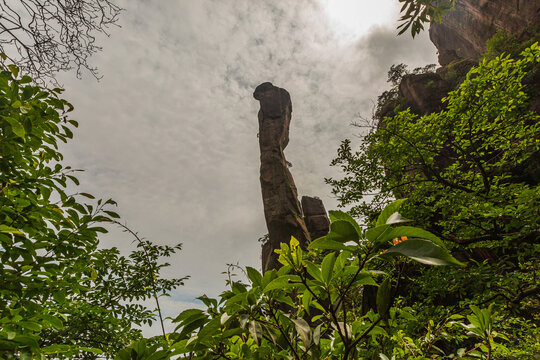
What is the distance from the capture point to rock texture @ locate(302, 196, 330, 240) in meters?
24.5

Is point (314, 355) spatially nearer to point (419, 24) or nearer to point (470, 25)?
point (419, 24)

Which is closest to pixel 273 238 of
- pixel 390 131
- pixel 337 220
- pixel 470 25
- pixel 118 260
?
pixel 390 131

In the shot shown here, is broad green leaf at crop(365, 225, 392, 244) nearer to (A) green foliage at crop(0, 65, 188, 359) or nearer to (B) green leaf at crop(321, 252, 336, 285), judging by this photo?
(B) green leaf at crop(321, 252, 336, 285)

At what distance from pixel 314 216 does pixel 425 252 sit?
25.9 m

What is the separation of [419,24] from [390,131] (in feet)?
12.6

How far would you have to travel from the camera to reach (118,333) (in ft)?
9.94

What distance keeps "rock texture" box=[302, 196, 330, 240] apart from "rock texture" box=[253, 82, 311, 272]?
1598 mm

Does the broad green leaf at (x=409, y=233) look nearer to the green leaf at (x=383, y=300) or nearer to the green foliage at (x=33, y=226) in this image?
the green leaf at (x=383, y=300)

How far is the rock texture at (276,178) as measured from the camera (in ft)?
73.0

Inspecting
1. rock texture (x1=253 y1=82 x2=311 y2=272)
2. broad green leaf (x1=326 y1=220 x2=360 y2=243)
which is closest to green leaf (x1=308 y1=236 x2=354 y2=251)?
broad green leaf (x1=326 y1=220 x2=360 y2=243)

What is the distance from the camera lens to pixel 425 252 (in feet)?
1.66

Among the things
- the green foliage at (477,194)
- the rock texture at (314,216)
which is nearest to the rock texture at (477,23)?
the green foliage at (477,194)

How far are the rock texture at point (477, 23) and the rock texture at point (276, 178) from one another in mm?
16032

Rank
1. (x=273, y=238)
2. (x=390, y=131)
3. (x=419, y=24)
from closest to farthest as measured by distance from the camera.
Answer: (x=419, y=24) < (x=390, y=131) < (x=273, y=238)
